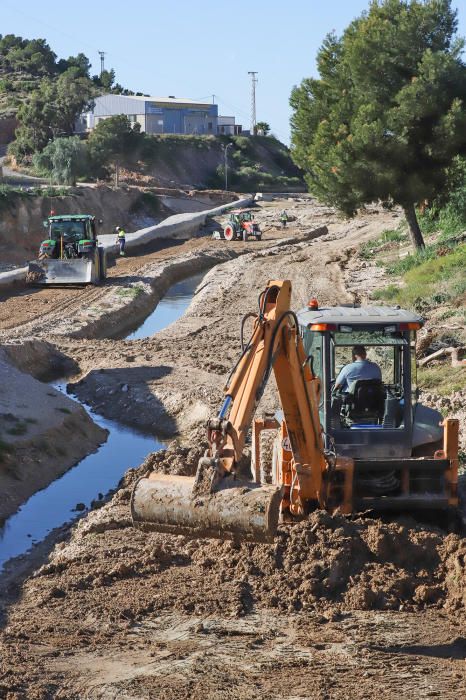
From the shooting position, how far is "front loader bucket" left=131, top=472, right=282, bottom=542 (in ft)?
26.9

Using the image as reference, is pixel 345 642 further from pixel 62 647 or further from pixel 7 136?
pixel 7 136

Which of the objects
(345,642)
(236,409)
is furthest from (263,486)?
(345,642)

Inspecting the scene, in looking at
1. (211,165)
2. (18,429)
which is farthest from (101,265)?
(211,165)

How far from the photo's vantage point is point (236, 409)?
870 centimetres

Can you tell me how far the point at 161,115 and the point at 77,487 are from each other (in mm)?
97168

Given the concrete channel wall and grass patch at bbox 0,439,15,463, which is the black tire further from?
grass patch at bbox 0,439,15,463

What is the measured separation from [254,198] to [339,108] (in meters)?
50.6

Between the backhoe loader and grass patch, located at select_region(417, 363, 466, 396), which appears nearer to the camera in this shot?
the backhoe loader

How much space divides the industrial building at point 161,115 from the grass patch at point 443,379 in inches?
3265

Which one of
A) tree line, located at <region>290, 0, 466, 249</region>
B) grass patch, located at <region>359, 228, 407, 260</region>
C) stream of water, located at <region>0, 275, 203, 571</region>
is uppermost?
tree line, located at <region>290, 0, 466, 249</region>

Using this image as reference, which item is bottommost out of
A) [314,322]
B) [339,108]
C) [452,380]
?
[452,380]

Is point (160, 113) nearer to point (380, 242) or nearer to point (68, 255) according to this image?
point (380, 242)

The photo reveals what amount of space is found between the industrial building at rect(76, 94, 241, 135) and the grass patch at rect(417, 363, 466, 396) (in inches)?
3265

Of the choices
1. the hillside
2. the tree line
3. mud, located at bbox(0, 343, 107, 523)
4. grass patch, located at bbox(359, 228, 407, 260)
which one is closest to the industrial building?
the hillside
